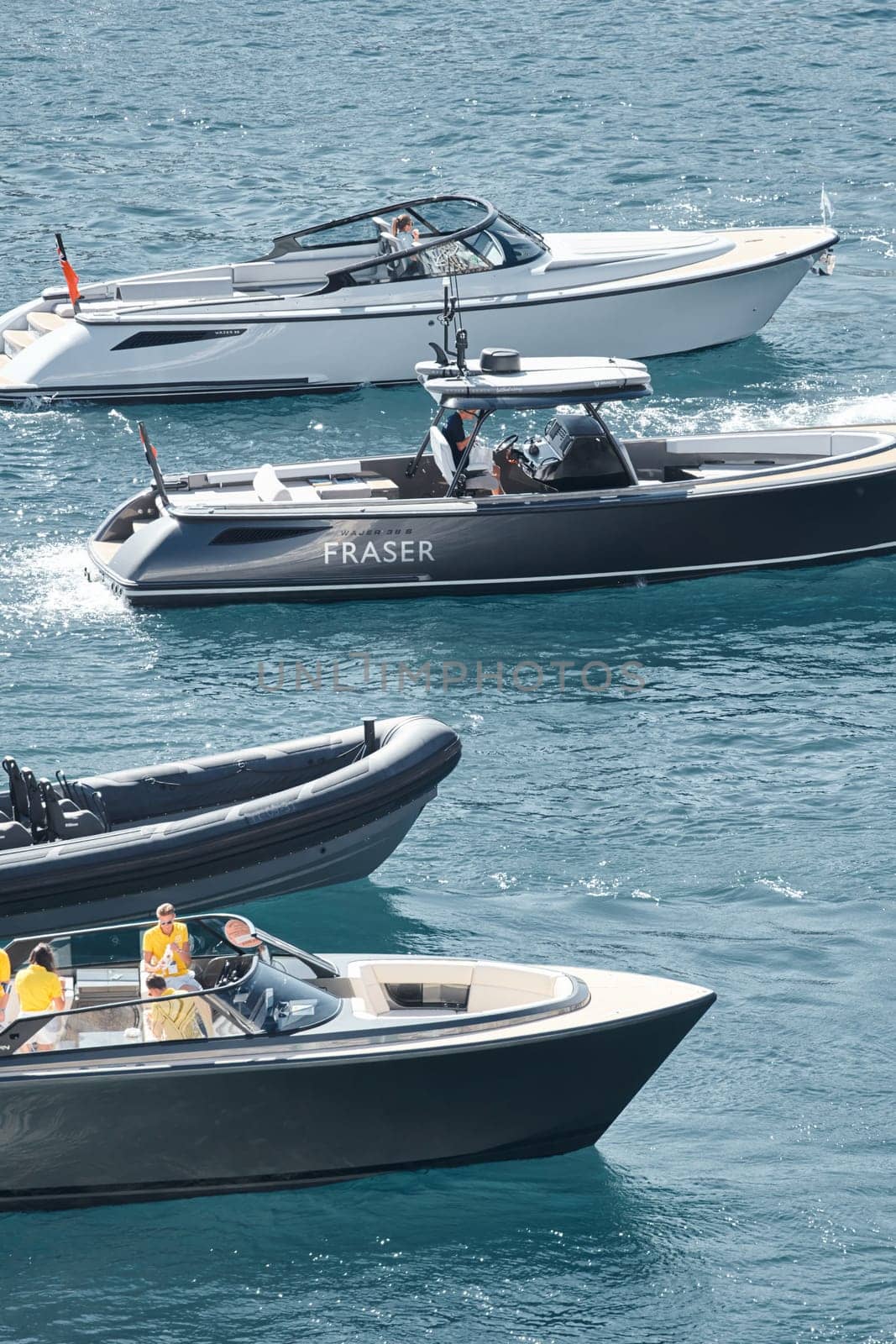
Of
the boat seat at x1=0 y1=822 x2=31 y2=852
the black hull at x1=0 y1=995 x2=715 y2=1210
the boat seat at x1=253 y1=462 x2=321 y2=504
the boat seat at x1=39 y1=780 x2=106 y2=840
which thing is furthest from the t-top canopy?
the black hull at x1=0 y1=995 x2=715 y2=1210

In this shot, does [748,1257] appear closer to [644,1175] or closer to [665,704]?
[644,1175]

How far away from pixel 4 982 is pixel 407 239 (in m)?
16.3

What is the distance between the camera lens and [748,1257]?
11102mm

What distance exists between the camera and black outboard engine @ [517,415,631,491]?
20.0 meters

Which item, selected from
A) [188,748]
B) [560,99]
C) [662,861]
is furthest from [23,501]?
[560,99]

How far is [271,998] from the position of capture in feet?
36.9

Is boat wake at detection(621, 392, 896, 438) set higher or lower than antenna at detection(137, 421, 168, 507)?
lower

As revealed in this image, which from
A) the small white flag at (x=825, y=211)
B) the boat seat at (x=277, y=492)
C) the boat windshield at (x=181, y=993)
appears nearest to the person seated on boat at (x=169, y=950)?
the boat windshield at (x=181, y=993)

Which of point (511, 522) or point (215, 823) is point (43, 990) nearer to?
point (215, 823)

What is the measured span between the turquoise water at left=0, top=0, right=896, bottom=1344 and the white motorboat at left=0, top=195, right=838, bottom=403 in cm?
48

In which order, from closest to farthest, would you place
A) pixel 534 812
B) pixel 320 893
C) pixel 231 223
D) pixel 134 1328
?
pixel 134 1328
pixel 320 893
pixel 534 812
pixel 231 223

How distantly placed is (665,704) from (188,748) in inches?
172

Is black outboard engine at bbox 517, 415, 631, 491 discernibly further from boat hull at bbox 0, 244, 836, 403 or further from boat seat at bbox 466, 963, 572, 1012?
boat seat at bbox 466, 963, 572, 1012

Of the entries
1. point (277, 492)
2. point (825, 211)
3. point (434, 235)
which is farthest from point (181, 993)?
point (825, 211)
